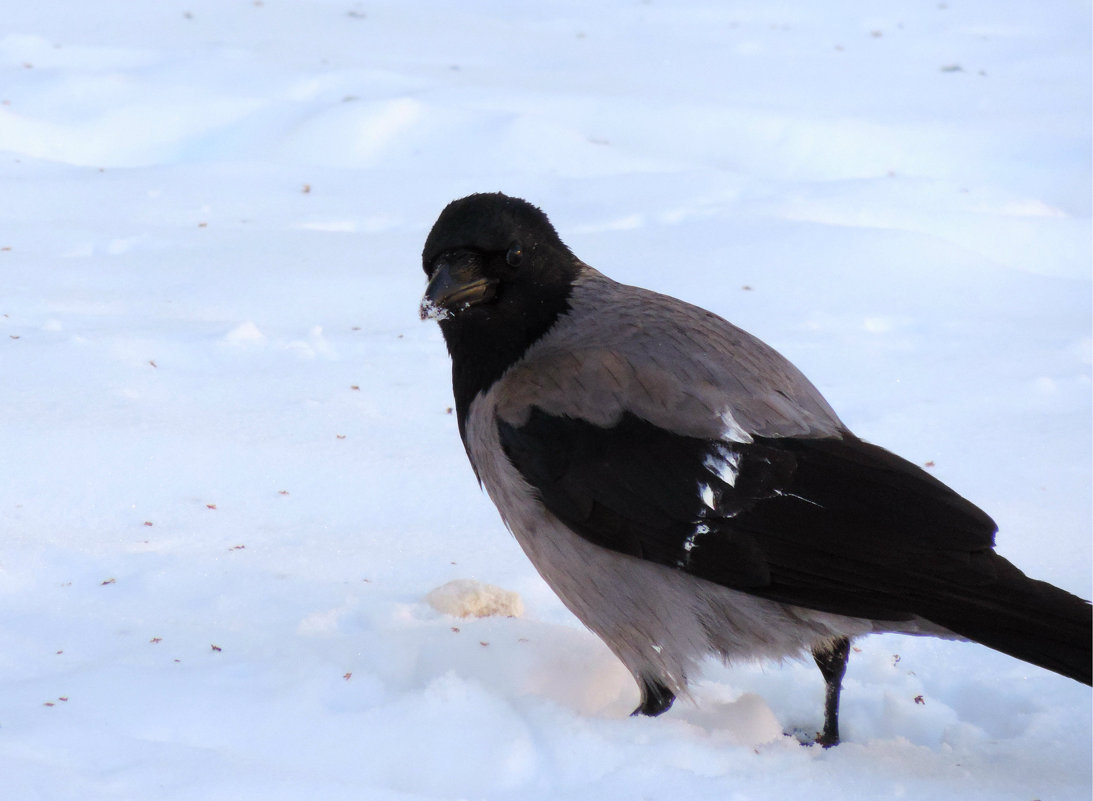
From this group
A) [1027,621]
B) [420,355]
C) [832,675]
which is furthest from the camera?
[420,355]

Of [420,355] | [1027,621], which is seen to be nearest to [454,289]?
[1027,621]

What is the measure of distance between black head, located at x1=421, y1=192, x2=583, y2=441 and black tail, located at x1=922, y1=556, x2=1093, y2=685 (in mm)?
1338

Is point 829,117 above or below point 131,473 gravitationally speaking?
above

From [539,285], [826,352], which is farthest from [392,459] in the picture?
[826,352]

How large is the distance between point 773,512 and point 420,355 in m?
2.69

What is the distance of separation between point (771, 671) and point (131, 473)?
2.20 m

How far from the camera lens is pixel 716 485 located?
3.38 m

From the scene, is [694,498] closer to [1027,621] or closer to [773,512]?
[773,512]

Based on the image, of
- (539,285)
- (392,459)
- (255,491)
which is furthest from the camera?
(392,459)

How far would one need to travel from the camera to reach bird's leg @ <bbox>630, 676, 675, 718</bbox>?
3594mm

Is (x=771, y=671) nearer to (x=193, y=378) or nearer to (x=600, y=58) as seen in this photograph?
(x=193, y=378)

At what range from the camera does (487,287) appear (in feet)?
12.4

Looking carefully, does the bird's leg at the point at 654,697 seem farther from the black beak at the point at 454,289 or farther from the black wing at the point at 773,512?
the black beak at the point at 454,289

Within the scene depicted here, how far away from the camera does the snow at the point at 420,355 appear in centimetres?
323
